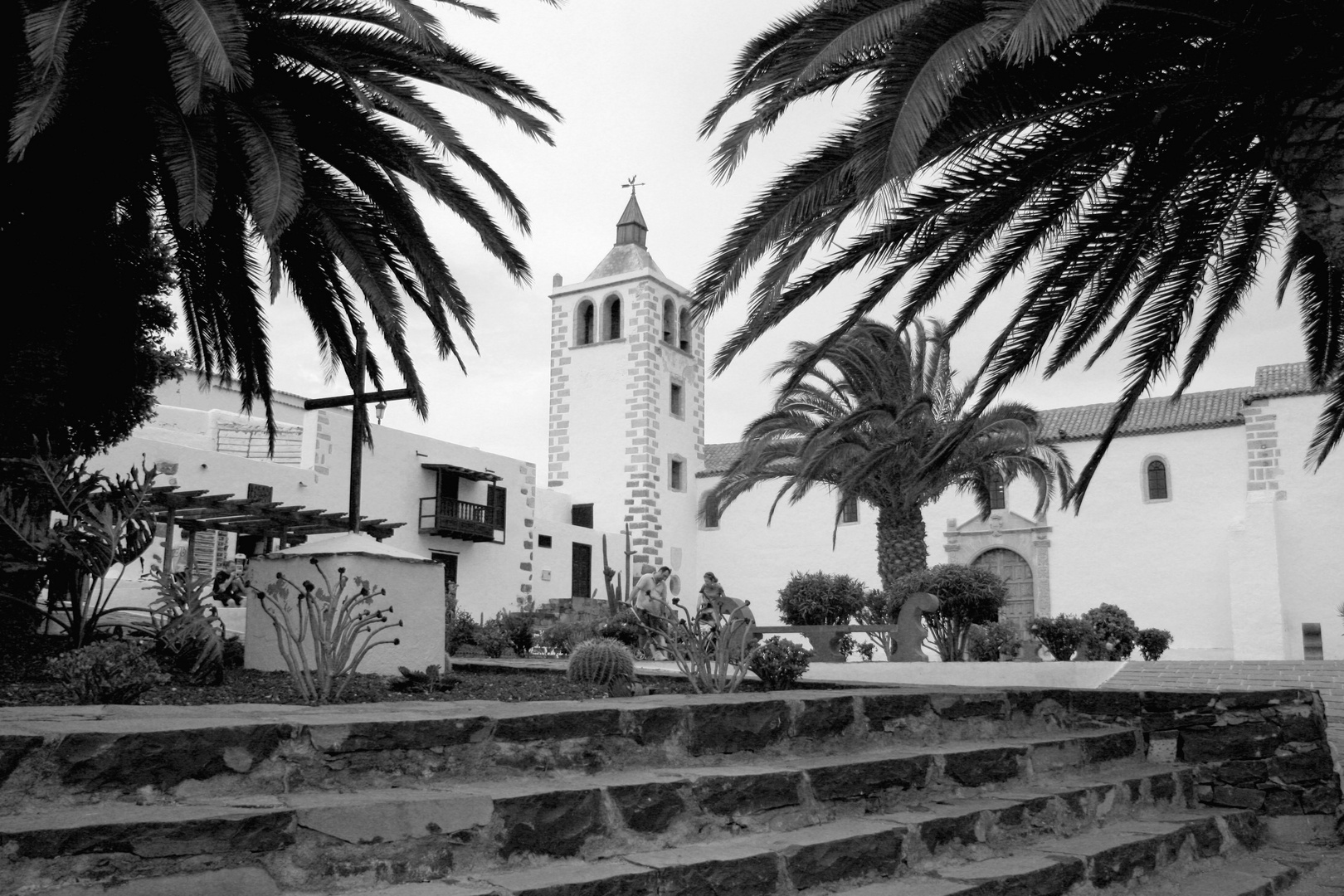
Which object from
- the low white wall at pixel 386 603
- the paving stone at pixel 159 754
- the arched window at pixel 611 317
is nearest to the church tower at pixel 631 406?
the arched window at pixel 611 317

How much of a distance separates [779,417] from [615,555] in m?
12.7

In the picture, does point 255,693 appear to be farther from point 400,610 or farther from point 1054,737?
point 1054,737

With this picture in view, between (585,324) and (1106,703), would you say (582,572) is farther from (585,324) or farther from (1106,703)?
(1106,703)

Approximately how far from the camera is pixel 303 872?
3102 millimetres

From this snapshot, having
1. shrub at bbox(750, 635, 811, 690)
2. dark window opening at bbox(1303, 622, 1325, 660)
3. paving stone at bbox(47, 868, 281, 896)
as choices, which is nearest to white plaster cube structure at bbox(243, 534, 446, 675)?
shrub at bbox(750, 635, 811, 690)

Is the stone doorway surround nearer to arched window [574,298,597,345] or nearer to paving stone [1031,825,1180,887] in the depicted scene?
arched window [574,298,597,345]

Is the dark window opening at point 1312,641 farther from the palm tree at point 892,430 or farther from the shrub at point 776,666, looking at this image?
the shrub at point 776,666

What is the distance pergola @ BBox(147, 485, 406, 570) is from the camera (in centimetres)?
986

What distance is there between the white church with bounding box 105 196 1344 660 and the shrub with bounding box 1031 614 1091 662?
9764 millimetres

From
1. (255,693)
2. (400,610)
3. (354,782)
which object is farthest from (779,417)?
(354,782)

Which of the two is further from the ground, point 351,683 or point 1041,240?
point 1041,240

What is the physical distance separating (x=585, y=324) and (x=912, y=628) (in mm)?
21279

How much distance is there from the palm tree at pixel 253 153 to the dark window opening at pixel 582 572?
19.6 metres

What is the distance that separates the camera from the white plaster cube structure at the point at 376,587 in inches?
268
